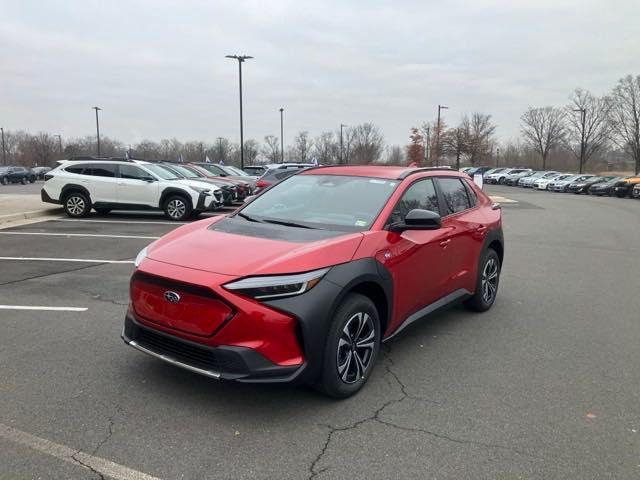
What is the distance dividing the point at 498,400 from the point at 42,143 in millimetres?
89007

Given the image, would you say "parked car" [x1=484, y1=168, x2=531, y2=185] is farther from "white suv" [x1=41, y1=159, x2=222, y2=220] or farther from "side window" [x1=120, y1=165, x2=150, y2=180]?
"side window" [x1=120, y1=165, x2=150, y2=180]

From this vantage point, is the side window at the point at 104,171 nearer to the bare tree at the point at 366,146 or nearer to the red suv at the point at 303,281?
the red suv at the point at 303,281

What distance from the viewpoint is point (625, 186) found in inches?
1399

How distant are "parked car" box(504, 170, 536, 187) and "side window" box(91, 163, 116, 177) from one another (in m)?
49.0

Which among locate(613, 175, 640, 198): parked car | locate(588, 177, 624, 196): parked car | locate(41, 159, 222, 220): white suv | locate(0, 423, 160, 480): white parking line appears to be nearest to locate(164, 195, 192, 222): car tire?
locate(41, 159, 222, 220): white suv

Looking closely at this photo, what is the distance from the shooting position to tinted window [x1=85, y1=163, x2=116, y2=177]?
14.7 metres

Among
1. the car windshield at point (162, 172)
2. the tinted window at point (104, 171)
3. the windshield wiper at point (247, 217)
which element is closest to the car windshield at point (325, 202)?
the windshield wiper at point (247, 217)

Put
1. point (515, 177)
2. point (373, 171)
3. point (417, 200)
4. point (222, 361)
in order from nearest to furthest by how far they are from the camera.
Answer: point (222, 361)
point (417, 200)
point (373, 171)
point (515, 177)

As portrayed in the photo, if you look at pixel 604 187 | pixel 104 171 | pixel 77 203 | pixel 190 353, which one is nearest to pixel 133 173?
pixel 104 171

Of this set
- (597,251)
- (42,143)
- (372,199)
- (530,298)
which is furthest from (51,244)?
(42,143)

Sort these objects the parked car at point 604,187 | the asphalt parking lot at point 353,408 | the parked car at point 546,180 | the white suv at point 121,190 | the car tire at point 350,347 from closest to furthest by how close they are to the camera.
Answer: the asphalt parking lot at point 353,408 → the car tire at point 350,347 → the white suv at point 121,190 → the parked car at point 604,187 → the parked car at point 546,180

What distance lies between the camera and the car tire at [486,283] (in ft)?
19.1

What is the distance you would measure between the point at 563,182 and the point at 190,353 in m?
45.8

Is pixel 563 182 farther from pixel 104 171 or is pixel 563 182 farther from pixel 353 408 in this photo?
pixel 353 408
